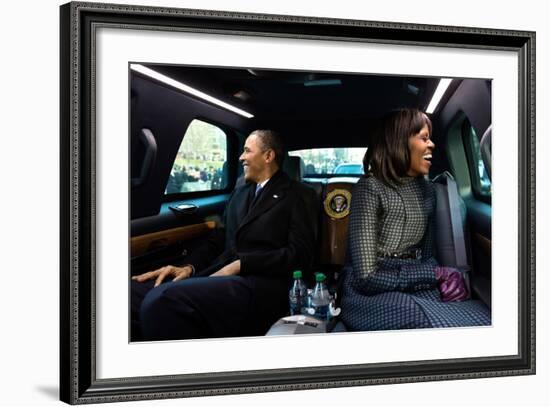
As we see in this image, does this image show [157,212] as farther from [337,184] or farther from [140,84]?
[337,184]

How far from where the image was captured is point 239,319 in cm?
321

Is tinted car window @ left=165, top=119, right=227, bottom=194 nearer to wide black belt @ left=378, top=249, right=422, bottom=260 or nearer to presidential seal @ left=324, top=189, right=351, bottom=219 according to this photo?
presidential seal @ left=324, top=189, right=351, bottom=219

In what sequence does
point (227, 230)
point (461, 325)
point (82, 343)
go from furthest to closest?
point (461, 325)
point (227, 230)
point (82, 343)

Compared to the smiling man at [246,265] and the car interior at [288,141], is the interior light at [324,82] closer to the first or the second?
the car interior at [288,141]

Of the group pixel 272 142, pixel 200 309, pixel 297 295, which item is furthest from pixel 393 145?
pixel 200 309

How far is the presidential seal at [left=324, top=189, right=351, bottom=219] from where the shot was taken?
3312mm

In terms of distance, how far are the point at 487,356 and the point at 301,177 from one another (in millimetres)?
1181

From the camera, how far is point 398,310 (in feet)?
11.1

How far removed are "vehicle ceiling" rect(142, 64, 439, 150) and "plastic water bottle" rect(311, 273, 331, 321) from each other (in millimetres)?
583

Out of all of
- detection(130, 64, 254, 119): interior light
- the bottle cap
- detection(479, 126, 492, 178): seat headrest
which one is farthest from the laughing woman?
detection(130, 64, 254, 119): interior light

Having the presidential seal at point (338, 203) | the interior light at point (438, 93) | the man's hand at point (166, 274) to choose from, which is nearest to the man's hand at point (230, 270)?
the man's hand at point (166, 274)

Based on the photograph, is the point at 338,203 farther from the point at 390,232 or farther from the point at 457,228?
the point at 457,228

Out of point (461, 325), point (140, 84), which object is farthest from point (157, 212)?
point (461, 325)

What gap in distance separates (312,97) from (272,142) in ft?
0.84
